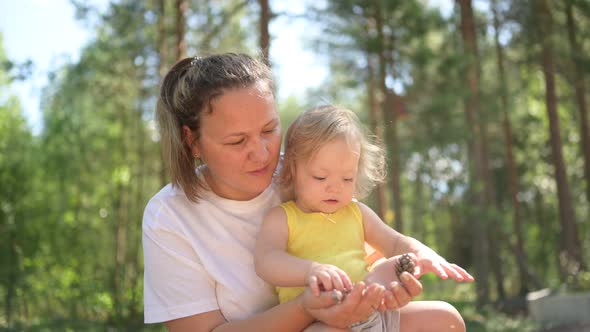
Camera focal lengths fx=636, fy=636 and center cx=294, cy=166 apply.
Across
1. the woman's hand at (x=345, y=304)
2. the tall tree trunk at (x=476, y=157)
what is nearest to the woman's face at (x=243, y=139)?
the woman's hand at (x=345, y=304)

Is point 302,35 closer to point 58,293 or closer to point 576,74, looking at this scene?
point 576,74

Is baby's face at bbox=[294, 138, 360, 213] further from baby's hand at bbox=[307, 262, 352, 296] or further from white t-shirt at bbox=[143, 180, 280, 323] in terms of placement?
baby's hand at bbox=[307, 262, 352, 296]

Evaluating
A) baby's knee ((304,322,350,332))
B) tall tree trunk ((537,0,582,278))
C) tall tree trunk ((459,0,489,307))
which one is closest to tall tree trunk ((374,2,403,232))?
tall tree trunk ((459,0,489,307))

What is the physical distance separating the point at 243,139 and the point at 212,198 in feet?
0.87

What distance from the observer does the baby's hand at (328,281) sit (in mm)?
1704

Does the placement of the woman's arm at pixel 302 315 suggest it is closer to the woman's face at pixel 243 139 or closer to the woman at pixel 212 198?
the woman at pixel 212 198

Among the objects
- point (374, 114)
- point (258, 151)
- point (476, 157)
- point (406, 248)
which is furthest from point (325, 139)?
point (374, 114)

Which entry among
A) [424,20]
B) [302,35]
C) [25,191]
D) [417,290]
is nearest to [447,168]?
[424,20]

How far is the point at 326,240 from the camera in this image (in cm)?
215

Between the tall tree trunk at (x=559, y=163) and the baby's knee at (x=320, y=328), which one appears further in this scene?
the tall tree trunk at (x=559, y=163)

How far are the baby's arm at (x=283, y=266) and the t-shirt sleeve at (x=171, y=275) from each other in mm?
209

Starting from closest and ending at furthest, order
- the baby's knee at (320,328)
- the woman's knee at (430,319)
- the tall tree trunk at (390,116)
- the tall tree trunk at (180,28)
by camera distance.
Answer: the baby's knee at (320,328), the woman's knee at (430,319), the tall tree trunk at (180,28), the tall tree trunk at (390,116)

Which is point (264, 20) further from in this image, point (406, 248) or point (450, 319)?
point (450, 319)

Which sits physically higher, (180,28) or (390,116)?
(180,28)
